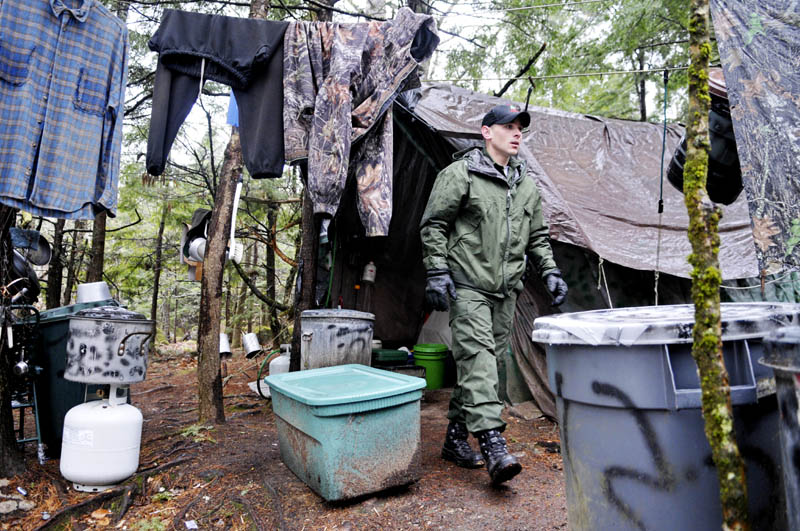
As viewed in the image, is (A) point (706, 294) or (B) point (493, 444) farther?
(B) point (493, 444)

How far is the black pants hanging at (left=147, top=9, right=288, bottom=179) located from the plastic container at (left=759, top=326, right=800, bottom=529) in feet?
9.72

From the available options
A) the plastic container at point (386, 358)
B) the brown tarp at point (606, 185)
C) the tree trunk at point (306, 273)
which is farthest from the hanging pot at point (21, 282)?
the brown tarp at point (606, 185)

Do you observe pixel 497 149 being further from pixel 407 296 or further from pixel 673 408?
pixel 407 296

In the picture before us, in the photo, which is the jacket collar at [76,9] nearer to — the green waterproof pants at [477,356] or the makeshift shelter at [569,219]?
Result: the makeshift shelter at [569,219]

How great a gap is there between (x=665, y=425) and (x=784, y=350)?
334 mm

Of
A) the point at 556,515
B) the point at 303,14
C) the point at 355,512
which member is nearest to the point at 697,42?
the point at 556,515

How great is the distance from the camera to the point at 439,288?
270cm

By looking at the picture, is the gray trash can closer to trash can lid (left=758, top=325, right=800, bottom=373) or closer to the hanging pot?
trash can lid (left=758, top=325, right=800, bottom=373)

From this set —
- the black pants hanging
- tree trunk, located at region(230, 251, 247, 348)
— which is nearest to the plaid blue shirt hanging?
the black pants hanging

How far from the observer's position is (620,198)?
4172 mm

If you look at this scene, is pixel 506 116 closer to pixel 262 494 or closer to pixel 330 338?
pixel 330 338

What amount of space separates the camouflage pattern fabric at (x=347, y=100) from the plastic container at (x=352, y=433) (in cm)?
120

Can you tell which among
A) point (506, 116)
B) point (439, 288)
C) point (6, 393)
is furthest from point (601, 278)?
point (6, 393)

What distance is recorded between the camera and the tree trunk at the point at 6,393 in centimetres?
285
